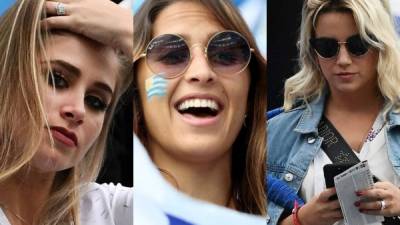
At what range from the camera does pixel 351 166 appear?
3324mm

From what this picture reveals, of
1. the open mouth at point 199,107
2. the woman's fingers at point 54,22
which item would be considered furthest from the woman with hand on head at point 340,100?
the woman's fingers at point 54,22

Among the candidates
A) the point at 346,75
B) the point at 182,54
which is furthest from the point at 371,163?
the point at 182,54

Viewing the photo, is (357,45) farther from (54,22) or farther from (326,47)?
(54,22)

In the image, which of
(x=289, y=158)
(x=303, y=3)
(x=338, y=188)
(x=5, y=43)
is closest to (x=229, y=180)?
(x=289, y=158)

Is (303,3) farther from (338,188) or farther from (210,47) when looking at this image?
(338,188)

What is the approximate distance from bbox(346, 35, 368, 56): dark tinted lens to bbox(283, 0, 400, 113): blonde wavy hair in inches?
1.1

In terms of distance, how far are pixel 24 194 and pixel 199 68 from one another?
1205 mm

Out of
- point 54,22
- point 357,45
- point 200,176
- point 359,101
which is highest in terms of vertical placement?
point 54,22

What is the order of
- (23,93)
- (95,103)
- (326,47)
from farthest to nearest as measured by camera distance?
(326,47), (95,103), (23,93)

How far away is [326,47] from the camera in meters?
3.43

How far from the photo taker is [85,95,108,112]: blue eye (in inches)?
130

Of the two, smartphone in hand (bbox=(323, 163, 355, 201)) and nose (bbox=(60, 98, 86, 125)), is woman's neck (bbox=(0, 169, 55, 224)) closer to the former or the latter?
nose (bbox=(60, 98, 86, 125))

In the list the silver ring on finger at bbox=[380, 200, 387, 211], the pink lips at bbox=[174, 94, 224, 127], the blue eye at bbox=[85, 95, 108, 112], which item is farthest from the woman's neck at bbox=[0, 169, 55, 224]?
the silver ring on finger at bbox=[380, 200, 387, 211]

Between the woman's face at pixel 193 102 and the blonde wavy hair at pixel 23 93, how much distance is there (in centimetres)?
59
